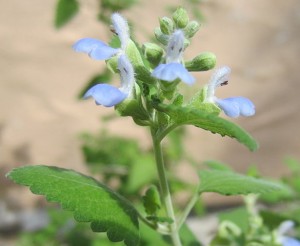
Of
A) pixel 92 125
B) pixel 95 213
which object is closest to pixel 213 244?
pixel 95 213

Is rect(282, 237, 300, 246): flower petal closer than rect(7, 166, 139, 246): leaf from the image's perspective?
No

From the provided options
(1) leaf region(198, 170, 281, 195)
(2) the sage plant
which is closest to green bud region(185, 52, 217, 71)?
(2) the sage plant

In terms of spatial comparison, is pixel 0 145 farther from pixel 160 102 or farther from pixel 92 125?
pixel 160 102

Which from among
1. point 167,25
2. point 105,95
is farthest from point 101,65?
point 105,95

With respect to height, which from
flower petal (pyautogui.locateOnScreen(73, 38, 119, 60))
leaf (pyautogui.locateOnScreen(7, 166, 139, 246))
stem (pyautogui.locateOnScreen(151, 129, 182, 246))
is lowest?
leaf (pyautogui.locateOnScreen(7, 166, 139, 246))

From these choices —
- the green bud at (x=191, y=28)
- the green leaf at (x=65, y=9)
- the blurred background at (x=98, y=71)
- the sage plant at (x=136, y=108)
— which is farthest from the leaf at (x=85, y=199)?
the blurred background at (x=98, y=71)

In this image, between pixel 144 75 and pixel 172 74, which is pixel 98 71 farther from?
pixel 172 74

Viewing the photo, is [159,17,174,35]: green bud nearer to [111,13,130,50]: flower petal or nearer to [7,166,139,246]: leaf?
[111,13,130,50]: flower petal
